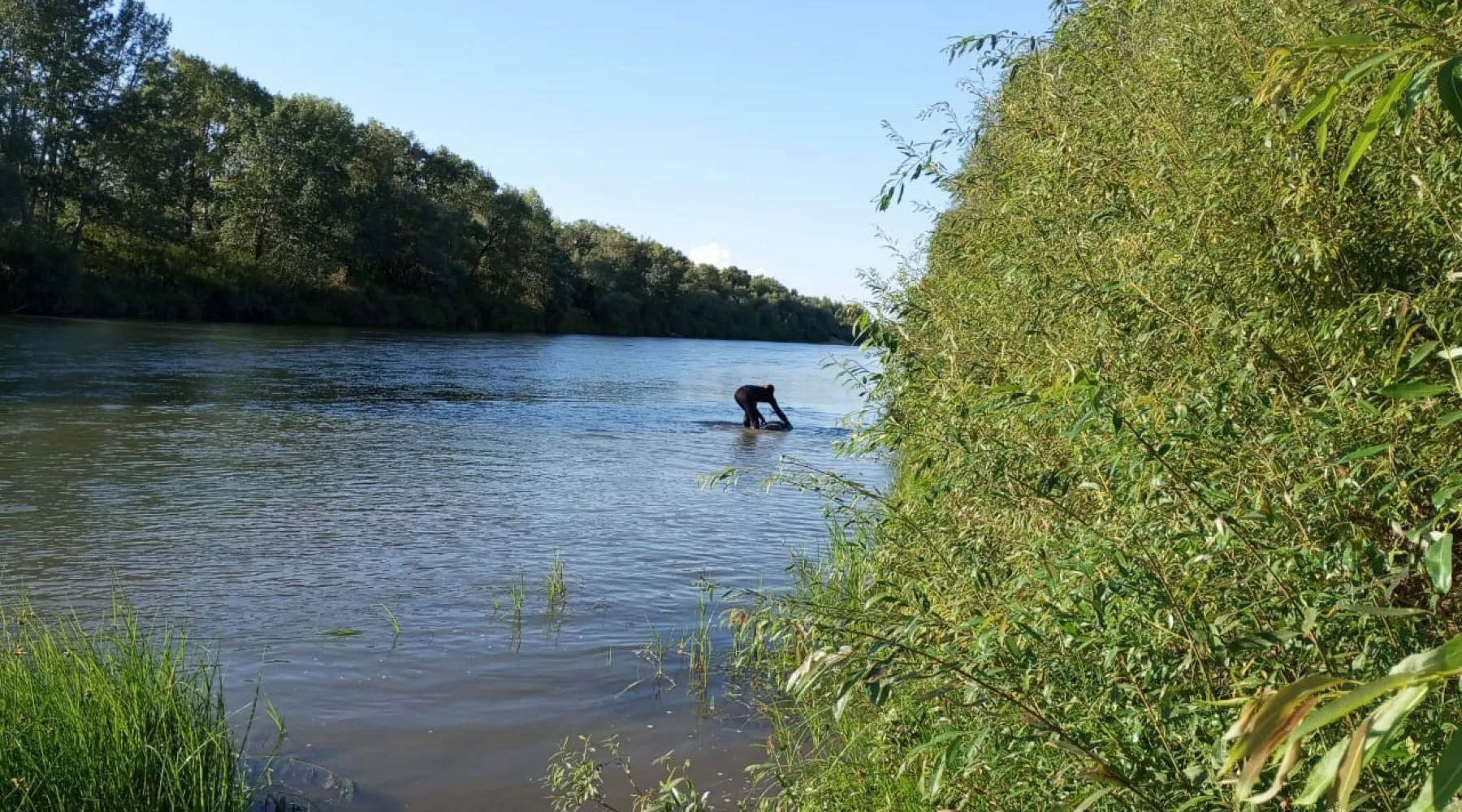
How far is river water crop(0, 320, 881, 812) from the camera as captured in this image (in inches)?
249

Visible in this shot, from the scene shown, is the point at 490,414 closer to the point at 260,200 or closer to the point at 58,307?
the point at 58,307

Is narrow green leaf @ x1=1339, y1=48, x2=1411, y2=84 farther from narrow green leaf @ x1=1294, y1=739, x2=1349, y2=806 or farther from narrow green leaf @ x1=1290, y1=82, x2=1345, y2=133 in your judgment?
narrow green leaf @ x1=1294, y1=739, x2=1349, y2=806

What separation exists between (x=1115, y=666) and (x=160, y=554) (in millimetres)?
9208

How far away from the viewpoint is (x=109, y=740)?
172 inches

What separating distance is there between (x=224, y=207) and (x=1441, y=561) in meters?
69.5

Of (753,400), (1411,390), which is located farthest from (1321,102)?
(753,400)

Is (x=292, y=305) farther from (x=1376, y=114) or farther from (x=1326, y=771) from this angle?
(x=1326, y=771)

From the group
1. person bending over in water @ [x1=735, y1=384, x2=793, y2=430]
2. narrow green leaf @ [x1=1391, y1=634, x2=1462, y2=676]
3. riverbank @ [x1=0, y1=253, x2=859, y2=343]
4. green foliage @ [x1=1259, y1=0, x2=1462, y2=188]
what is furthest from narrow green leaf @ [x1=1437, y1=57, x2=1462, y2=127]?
riverbank @ [x1=0, y1=253, x2=859, y2=343]

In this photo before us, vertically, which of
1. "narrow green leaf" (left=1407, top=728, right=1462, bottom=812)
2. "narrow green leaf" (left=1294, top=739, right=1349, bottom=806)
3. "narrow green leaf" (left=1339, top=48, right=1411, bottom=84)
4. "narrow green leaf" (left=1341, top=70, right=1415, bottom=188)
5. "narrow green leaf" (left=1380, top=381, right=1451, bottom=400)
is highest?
"narrow green leaf" (left=1339, top=48, right=1411, bottom=84)

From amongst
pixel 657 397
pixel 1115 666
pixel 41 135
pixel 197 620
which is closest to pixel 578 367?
pixel 657 397

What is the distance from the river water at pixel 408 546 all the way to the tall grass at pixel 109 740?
0.89 meters

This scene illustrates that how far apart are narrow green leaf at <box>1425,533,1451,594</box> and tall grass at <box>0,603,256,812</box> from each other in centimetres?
431

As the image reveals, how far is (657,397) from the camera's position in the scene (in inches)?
1251

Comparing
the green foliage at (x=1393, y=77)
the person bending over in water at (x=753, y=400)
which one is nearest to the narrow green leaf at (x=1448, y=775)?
the green foliage at (x=1393, y=77)
